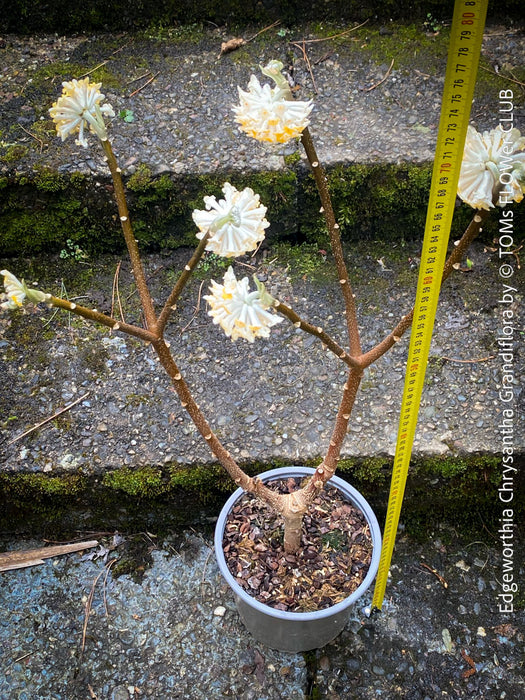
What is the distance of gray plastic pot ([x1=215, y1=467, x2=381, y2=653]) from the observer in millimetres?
1299

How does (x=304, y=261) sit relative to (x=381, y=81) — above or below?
below

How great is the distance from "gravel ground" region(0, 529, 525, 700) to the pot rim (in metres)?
0.29

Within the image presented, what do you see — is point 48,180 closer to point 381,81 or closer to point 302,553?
point 381,81

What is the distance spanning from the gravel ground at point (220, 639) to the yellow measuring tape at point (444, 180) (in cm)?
60

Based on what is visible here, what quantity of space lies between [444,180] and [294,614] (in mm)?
937

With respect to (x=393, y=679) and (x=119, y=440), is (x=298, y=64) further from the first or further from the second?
(x=393, y=679)

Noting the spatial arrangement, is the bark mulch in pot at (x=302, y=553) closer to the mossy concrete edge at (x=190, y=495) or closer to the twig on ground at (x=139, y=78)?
the mossy concrete edge at (x=190, y=495)

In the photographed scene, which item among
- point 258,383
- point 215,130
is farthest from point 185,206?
point 258,383

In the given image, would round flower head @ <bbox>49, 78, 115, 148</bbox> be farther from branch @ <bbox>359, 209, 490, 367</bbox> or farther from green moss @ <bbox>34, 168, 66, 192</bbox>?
green moss @ <bbox>34, 168, 66, 192</bbox>

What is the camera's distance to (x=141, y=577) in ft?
5.46

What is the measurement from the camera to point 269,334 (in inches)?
52.7

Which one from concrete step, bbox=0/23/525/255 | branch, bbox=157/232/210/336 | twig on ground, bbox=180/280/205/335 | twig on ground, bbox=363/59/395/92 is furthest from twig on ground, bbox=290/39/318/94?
branch, bbox=157/232/210/336

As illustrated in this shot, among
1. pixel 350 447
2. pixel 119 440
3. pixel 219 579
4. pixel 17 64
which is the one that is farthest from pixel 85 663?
pixel 17 64

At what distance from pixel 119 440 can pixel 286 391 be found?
0.48m
